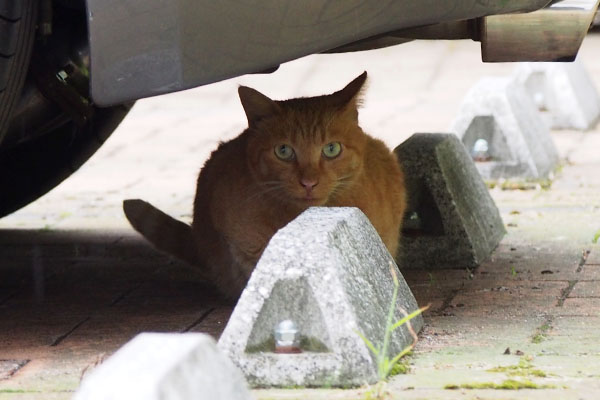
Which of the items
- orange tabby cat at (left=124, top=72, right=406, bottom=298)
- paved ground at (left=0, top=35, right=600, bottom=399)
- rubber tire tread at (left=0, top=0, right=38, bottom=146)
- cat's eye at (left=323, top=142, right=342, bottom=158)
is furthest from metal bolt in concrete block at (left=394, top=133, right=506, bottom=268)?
rubber tire tread at (left=0, top=0, right=38, bottom=146)

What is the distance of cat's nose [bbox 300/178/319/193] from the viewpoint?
3.54 m

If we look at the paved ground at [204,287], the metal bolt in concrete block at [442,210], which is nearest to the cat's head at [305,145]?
the paved ground at [204,287]

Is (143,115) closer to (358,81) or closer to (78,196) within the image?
(78,196)

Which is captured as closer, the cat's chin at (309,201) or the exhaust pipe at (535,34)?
the exhaust pipe at (535,34)

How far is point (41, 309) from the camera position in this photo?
3.70 m

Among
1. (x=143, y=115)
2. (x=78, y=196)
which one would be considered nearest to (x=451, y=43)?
(x=143, y=115)

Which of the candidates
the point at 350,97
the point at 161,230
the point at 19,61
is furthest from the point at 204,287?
the point at 19,61

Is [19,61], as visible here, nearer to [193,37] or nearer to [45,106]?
[193,37]

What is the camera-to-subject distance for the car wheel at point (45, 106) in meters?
2.99

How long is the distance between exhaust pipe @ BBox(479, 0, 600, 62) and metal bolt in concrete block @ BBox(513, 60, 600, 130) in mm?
3850

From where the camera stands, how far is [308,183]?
11.6 feet

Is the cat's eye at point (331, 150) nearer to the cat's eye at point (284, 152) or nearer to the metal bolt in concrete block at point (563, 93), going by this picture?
the cat's eye at point (284, 152)

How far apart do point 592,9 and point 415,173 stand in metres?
1.02

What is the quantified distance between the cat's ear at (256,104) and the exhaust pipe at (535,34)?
68 centimetres
